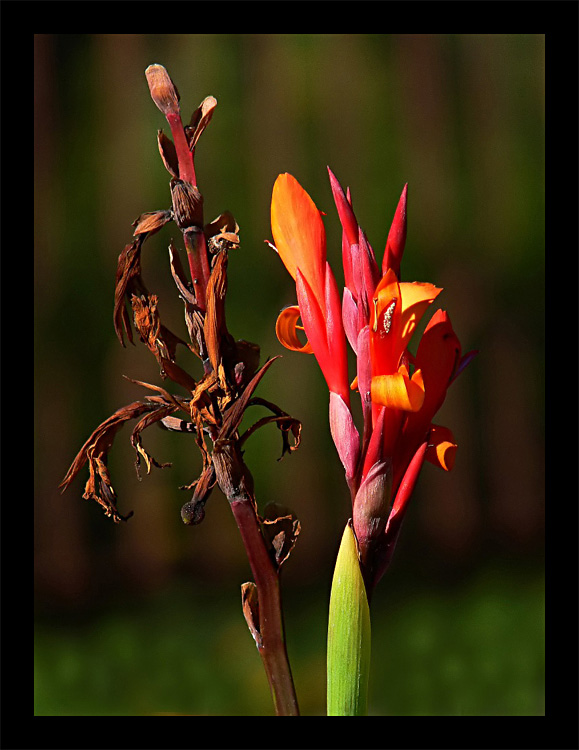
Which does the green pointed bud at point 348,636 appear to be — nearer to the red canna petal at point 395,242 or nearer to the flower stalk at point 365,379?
the flower stalk at point 365,379

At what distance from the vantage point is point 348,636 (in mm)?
328

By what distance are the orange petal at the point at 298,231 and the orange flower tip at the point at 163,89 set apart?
0.06 meters

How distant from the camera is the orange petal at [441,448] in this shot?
35 centimetres

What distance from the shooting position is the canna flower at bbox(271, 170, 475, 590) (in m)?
0.33

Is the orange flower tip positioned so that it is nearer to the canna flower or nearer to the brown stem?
the canna flower

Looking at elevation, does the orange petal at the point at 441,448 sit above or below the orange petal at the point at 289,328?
below

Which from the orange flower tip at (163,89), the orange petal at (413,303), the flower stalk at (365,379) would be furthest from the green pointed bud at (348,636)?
the orange flower tip at (163,89)

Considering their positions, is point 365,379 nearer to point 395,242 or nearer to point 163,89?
point 395,242

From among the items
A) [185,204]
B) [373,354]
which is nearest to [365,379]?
[373,354]

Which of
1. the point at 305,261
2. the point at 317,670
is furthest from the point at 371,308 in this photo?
the point at 317,670

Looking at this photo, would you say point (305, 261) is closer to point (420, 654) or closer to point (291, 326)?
point (291, 326)

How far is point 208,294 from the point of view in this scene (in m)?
0.31

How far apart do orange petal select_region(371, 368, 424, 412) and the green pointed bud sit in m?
0.06

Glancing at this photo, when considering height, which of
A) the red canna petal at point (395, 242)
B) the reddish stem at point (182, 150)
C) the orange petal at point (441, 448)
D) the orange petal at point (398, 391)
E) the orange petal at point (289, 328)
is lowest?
the orange petal at point (441, 448)
